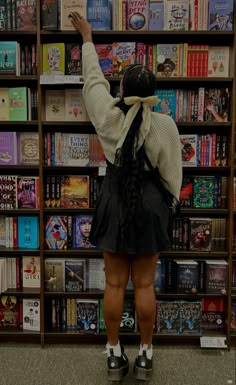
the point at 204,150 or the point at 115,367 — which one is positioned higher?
the point at 204,150

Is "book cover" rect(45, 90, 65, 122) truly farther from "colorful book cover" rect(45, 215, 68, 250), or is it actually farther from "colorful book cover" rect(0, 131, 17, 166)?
"colorful book cover" rect(45, 215, 68, 250)

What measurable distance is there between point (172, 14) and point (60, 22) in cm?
61

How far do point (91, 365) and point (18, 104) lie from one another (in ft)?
4.89

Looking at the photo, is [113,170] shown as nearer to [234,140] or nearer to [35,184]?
[35,184]

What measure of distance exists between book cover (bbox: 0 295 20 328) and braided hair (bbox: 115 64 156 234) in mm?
1018

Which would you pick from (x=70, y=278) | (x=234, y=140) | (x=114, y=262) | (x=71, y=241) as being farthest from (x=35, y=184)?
(x=234, y=140)

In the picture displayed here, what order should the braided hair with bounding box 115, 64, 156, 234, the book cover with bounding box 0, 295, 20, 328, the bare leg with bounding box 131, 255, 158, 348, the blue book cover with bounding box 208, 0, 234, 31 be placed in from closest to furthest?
1. the braided hair with bounding box 115, 64, 156, 234
2. the bare leg with bounding box 131, 255, 158, 348
3. the blue book cover with bounding box 208, 0, 234, 31
4. the book cover with bounding box 0, 295, 20, 328

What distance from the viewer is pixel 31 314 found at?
7.15 feet

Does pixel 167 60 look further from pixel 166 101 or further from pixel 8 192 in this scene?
pixel 8 192

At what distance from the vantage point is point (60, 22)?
2.00 meters

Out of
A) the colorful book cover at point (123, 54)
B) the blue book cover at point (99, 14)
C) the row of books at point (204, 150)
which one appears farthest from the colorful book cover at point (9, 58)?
the row of books at point (204, 150)

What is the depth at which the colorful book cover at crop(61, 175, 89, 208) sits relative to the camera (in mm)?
2135

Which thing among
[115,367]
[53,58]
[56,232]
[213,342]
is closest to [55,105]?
[53,58]

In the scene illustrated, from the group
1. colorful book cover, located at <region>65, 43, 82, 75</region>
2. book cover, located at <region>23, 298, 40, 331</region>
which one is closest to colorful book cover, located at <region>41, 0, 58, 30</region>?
colorful book cover, located at <region>65, 43, 82, 75</region>
